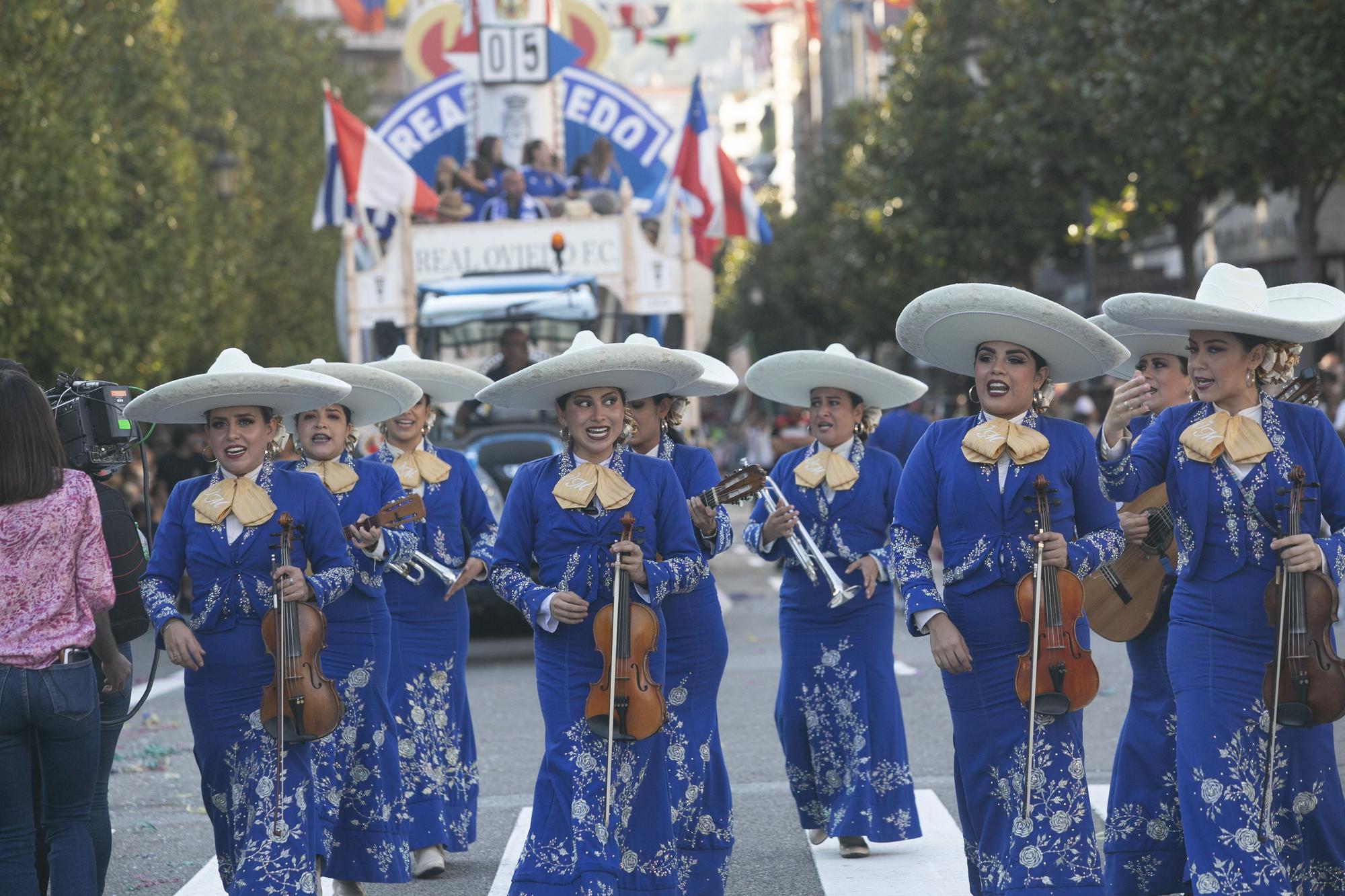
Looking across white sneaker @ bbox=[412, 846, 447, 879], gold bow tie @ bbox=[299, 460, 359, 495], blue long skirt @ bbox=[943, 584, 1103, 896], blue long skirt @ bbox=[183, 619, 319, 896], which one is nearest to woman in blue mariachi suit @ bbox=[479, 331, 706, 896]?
blue long skirt @ bbox=[183, 619, 319, 896]

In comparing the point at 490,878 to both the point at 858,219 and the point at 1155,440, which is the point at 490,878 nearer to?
the point at 1155,440

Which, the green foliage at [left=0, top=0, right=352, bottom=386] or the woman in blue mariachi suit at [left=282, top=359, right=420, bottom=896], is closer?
the woman in blue mariachi suit at [left=282, top=359, right=420, bottom=896]

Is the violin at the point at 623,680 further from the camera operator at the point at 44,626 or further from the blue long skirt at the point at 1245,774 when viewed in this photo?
the blue long skirt at the point at 1245,774

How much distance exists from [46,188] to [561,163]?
5.17 meters

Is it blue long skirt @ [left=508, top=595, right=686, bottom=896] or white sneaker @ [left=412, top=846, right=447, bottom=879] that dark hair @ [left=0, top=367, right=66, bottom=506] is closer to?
blue long skirt @ [left=508, top=595, right=686, bottom=896]

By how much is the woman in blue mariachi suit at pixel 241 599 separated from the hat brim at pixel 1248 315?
8.67ft

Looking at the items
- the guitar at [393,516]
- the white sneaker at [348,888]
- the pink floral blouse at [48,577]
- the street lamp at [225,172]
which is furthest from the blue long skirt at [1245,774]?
the street lamp at [225,172]

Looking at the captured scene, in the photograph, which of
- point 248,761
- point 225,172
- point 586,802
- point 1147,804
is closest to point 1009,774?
point 1147,804

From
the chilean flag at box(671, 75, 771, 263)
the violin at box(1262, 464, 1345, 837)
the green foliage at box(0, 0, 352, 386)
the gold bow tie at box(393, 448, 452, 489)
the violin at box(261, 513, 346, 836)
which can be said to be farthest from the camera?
the chilean flag at box(671, 75, 771, 263)

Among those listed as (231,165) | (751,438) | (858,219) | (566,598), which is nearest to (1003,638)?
(566,598)

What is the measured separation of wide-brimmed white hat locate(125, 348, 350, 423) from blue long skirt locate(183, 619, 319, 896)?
767 mm

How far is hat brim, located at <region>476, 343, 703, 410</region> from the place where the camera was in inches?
240

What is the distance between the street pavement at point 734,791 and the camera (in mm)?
7395

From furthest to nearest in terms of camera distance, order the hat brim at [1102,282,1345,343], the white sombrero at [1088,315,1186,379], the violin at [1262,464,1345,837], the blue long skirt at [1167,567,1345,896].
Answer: the white sombrero at [1088,315,1186,379] < the hat brim at [1102,282,1345,343] < the blue long skirt at [1167,567,1345,896] < the violin at [1262,464,1345,837]
